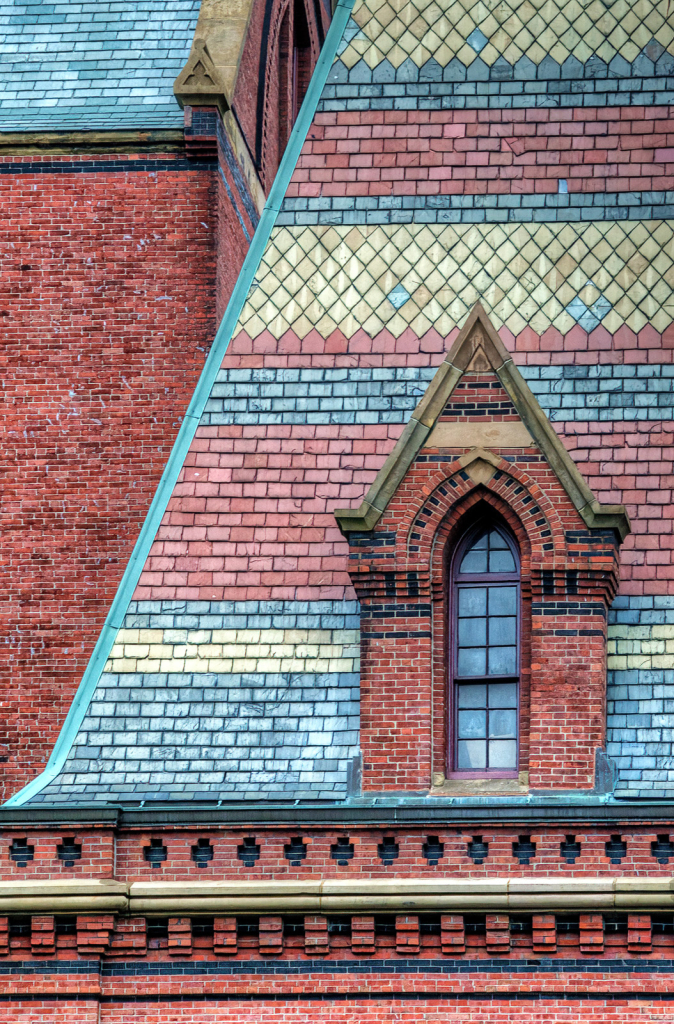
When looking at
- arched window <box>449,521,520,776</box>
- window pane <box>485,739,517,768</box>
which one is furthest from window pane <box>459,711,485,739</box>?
window pane <box>485,739,517,768</box>

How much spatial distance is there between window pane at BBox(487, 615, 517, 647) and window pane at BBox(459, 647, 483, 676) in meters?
0.08

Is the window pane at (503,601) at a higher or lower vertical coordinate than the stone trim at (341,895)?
higher

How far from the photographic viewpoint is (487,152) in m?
19.0

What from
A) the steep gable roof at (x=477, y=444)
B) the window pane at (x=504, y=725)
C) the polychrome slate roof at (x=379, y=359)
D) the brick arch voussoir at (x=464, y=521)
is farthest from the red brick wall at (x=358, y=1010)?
the steep gable roof at (x=477, y=444)

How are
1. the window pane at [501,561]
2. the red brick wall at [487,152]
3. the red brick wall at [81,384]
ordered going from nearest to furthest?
the window pane at [501,561] → the red brick wall at [487,152] → the red brick wall at [81,384]

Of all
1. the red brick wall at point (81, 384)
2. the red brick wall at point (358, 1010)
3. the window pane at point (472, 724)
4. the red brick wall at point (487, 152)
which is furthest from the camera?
the red brick wall at point (81, 384)

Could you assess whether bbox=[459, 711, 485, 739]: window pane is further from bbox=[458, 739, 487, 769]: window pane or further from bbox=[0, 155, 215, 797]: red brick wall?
bbox=[0, 155, 215, 797]: red brick wall

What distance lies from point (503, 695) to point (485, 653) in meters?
0.38

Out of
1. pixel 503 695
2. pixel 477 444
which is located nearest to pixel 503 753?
pixel 503 695

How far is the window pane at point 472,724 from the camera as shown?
17.4 meters

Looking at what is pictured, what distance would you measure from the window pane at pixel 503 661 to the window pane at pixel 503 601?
0.31 metres

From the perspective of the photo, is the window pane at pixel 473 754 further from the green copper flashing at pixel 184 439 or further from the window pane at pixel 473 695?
the green copper flashing at pixel 184 439

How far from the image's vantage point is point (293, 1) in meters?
28.1

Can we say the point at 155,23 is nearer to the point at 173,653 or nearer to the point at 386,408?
the point at 386,408
